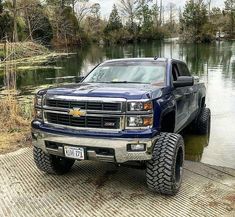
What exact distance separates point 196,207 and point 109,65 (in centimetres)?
289

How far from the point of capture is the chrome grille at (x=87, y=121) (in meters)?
4.37

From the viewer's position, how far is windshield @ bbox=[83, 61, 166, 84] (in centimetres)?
570

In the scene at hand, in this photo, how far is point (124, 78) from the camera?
5.79 metres

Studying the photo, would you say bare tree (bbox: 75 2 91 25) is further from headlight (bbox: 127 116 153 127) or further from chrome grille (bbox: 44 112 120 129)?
headlight (bbox: 127 116 153 127)

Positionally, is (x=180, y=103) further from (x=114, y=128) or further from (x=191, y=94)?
(x=114, y=128)

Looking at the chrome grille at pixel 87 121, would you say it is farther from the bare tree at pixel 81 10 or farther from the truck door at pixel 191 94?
the bare tree at pixel 81 10

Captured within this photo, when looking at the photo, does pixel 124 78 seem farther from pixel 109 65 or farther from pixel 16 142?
pixel 16 142

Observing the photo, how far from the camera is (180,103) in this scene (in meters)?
5.90

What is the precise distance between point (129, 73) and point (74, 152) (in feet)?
6.13

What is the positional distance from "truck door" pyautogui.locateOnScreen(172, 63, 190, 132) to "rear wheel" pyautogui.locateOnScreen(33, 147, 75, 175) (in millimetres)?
1797

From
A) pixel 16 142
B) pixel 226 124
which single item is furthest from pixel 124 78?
pixel 226 124

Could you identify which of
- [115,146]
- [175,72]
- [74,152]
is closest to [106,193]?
[74,152]

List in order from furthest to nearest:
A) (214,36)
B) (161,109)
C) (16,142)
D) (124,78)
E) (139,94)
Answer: (214,36), (16,142), (124,78), (161,109), (139,94)

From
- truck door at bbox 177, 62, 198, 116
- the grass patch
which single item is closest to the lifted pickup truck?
truck door at bbox 177, 62, 198, 116
